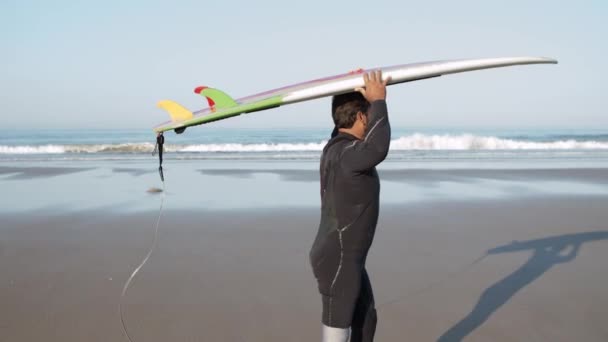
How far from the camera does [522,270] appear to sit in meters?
5.05

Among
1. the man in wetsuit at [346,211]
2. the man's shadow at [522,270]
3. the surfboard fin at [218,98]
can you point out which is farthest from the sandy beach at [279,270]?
the surfboard fin at [218,98]

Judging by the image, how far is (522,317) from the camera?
12.9 feet

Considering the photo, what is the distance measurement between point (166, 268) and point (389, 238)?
104 inches

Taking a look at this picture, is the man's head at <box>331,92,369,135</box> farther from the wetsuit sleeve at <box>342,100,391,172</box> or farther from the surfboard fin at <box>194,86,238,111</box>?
the surfboard fin at <box>194,86,238,111</box>

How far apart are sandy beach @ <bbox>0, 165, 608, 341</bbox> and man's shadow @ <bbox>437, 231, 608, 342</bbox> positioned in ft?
0.05

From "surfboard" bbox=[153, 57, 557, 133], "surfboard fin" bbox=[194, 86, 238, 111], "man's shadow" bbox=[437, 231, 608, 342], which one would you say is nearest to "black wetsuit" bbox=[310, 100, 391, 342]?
"surfboard" bbox=[153, 57, 557, 133]

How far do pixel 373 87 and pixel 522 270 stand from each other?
349cm

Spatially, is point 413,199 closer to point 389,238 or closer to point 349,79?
point 389,238

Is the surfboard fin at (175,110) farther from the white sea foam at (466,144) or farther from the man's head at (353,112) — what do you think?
the white sea foam at (466,144)

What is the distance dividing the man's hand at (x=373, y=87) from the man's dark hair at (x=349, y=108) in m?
0.10

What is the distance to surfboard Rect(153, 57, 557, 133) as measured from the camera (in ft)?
8.27

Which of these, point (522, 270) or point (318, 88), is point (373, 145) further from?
point (522, 270)

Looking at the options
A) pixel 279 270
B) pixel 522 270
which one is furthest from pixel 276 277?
pixel 522 270

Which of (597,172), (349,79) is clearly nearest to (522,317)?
(349,79)
